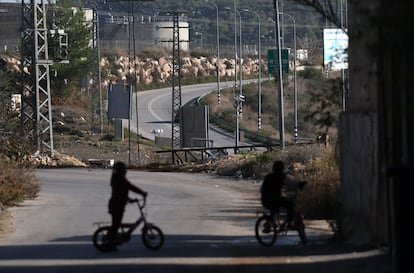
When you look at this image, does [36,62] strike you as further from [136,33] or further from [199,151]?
[136,33]

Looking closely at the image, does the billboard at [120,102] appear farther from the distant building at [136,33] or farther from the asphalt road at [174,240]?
the distant building at [136,33]

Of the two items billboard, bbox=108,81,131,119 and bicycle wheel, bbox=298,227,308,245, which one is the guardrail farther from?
bicycle wheel, bbox=298,227,308,245

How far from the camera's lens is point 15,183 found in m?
29.8

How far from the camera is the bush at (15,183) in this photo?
94.6ft

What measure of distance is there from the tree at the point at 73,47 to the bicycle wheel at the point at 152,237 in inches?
2766

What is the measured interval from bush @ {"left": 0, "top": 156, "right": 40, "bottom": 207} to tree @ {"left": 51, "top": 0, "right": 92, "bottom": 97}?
5631 cm

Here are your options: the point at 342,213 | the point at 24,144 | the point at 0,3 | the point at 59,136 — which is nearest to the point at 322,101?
the point at 342,213

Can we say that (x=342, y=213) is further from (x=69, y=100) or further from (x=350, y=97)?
(x=69, y=100)

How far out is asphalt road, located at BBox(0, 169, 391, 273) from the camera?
1599 centimetres

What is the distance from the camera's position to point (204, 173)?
145ft

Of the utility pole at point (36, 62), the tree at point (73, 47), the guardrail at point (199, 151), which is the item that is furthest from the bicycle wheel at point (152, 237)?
the tree at point (73, 47)

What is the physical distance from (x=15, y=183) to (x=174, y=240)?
10.6 m

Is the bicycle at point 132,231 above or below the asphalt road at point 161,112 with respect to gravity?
below

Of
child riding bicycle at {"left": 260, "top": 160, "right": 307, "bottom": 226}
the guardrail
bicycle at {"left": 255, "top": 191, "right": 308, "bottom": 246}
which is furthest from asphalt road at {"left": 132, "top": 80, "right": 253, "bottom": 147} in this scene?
child riding bicycle at {"left": 260, "top": 160, "right": 307, "bottom": 226}
